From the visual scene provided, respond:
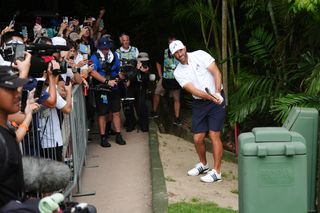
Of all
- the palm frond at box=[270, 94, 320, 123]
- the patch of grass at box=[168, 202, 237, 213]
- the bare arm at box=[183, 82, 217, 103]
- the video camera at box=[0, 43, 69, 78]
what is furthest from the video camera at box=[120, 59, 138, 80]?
the video camera at box=[0, 43, 69, 78]

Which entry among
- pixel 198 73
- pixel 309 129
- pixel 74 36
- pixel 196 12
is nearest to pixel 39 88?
pixel 309 129

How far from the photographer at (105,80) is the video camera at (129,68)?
371mm

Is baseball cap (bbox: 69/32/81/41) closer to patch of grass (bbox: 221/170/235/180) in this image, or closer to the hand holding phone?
the hand holding phone

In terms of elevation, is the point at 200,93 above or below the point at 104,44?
below

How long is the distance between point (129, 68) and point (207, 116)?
243 cm

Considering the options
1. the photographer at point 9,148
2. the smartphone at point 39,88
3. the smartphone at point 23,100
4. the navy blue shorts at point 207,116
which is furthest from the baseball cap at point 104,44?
the photographer at point 9,148

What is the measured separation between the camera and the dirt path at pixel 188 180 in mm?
6770

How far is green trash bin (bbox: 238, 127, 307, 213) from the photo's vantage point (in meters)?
4.72

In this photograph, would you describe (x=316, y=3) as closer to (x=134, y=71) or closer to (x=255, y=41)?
(x=255, y=41)

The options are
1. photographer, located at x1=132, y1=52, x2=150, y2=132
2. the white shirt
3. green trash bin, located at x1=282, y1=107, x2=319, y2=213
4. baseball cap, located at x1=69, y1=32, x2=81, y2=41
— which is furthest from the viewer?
photographer, located at x1=132, y1=52, x2=150, y2=132

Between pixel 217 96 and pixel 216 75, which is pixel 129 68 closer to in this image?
pixel 216 75

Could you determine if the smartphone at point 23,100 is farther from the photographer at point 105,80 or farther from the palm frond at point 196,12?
the palm frond at point 196,12

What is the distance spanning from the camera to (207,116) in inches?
294

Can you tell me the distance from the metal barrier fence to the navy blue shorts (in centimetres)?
152
